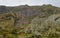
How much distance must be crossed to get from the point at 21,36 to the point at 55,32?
239 inches

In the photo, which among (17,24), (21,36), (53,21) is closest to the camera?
(21,36)

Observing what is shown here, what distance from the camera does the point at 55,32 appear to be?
1361 inches

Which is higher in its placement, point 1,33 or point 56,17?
point 56,17

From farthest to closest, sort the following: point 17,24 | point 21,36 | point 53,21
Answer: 1. point 17,24
2. point 53,21
3. point 21,36

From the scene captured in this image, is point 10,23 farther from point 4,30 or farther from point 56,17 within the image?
point 56,17

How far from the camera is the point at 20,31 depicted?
123 ft

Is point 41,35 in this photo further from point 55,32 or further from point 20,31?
point 20,31

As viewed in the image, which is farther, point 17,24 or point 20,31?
point 17,24

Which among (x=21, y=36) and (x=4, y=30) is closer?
(x=21, y=36)

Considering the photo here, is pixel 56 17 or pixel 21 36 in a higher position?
pixel 56 17

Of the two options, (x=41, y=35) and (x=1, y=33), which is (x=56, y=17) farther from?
(x=1, y=33)

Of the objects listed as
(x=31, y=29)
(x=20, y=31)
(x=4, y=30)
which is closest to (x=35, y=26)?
(x=31, y=29)

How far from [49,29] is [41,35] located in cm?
204

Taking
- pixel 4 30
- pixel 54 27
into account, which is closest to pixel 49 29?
pixel 54 27
